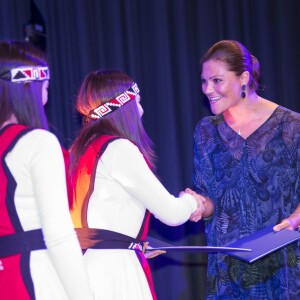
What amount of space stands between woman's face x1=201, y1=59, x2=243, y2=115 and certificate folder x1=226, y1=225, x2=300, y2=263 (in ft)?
2.30

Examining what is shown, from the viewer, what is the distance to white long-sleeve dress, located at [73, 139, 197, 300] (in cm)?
215

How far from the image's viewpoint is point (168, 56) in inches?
163

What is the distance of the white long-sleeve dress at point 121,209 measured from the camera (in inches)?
84.7

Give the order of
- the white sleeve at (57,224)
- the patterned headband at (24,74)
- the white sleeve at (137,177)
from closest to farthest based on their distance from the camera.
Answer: the white sleeve at (57,224), the patterned headband at (24,74), the white sleeve at (137,177)

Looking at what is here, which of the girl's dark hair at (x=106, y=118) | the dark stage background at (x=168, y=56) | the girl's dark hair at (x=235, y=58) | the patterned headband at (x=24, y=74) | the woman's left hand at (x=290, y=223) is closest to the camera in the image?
the patterned headband at (x=24, y=74)

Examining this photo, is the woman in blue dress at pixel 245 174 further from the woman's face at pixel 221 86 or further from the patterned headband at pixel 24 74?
the patterned headband at pixel 24 74

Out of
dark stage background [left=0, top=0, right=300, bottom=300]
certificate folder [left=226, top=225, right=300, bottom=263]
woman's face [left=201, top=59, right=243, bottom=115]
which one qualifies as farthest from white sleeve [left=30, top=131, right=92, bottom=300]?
dark stage background [left=0, top=0, right=300, bottom=300]

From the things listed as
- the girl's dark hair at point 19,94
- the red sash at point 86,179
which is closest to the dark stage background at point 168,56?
the red sash at point 86,179

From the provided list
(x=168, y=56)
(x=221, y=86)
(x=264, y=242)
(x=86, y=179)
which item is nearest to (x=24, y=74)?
(x=86, y=179)

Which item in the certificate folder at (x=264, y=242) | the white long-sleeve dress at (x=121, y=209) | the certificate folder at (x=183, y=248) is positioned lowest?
the certificate folder at (x=264, y=242)

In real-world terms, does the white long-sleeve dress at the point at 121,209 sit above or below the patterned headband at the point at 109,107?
below

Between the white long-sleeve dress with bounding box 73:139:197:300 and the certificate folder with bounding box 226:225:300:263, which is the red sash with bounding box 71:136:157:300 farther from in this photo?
the certificate folder with bounding box 226:225:300:263

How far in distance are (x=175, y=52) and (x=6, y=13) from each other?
1.17 metres

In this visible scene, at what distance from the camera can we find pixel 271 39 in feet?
14.2
